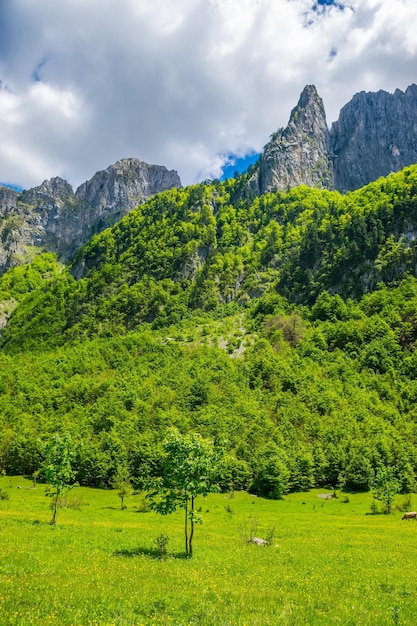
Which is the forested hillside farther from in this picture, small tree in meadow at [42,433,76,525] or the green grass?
the green grass

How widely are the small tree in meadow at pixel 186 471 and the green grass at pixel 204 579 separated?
3.51 metres

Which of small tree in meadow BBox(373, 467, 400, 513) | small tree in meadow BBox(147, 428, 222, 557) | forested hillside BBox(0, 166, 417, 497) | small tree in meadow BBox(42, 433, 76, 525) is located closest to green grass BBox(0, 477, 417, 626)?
small tree in meadow BBox(147, 428, 222, 557)

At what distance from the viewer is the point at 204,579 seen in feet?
69.1

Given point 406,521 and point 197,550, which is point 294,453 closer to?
point 406,521

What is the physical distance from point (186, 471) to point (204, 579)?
282 inches

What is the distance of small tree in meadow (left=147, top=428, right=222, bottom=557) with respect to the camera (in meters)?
27.4

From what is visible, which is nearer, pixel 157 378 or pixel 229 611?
pixel 229 611

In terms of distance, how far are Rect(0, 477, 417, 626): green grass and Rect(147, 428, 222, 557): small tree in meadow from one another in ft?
11.5

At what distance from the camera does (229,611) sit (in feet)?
50.8

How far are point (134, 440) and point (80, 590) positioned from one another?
111 metres

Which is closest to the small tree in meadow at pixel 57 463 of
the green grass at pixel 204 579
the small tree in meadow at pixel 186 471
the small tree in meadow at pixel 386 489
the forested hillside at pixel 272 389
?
the green grass at pixel 204 579

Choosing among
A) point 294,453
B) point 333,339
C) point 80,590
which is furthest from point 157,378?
point 80,590

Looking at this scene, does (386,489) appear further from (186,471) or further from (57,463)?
(186,471)

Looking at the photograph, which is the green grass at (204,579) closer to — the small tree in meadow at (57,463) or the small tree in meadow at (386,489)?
the small tree in meadow at (57,463)
